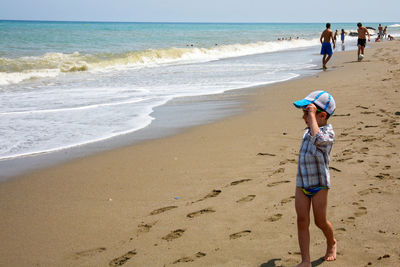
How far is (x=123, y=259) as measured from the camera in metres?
3.29

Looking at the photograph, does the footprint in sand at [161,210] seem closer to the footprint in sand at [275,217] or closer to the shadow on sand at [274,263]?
the footprint in sand at [275,217]

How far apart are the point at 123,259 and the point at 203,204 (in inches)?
43.1

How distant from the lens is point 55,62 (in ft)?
72.5

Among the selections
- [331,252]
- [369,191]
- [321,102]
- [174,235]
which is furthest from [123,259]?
[369,191]

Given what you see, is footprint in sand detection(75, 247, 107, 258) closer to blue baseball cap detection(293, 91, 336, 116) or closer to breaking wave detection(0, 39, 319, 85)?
blue baseball cap detection(293, 91, 336, 116)

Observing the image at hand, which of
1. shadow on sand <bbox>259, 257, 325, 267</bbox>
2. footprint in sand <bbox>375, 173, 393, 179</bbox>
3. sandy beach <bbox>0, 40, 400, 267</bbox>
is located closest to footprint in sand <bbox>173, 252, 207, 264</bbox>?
sandy beach <bbox>0, 40, 400, 267</bbox>

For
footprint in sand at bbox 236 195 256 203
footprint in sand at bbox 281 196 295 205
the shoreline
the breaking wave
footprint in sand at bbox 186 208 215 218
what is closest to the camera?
footprint in sand at bbox 186 208 215 218

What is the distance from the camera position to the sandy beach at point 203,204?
331 cm

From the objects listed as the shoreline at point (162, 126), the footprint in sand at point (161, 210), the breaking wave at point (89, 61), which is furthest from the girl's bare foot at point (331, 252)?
the breaking wave at point (89, 61)

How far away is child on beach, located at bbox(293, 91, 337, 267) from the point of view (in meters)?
3.03

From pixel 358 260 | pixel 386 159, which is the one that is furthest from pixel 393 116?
pixel 358 260

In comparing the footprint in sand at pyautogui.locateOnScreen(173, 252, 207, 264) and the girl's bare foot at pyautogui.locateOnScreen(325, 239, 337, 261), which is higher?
the girl's bare foot at pyautogui.locateOnScreen(325, 239, 337, 261)

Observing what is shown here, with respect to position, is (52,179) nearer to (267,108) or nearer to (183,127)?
(183,127)

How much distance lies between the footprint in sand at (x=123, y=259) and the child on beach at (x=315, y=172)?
50.3 inches
